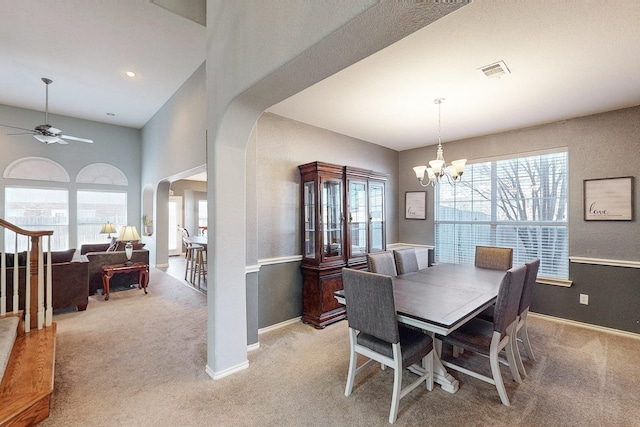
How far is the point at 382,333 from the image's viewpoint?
1.93m

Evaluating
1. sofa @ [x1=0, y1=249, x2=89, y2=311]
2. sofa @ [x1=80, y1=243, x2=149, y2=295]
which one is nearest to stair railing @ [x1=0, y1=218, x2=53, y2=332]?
sofa @ [x1=0, y1=249, x2=89, y2=311]

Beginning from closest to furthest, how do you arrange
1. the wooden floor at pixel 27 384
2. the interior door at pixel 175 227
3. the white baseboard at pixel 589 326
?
the wooden floor at pixel 27 384 < the white baseboard at pixel 589 326 < the interior door at pixel 175 227

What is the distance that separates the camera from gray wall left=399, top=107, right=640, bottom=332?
10.9ft

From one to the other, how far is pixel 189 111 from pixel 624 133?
593 centimetres

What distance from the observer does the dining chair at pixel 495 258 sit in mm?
3436

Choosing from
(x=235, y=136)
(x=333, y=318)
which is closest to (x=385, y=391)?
(x=333, y=318)

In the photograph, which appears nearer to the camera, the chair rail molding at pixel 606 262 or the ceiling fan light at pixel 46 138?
the chair rail molding at pixel 606 262

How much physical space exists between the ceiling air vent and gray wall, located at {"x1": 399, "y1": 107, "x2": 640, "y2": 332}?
196 cm

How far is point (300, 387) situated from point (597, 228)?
3993mm

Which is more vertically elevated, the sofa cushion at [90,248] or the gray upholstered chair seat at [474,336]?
the sofa cushion at [90,248]

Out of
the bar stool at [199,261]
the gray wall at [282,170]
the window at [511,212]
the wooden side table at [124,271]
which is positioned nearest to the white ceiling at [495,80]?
the gray wall at [282,170]

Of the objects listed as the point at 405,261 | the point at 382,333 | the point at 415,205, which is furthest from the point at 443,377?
the point at 415,205

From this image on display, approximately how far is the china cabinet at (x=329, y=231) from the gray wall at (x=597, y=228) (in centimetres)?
247

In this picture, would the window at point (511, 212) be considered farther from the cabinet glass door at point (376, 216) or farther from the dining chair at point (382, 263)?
the dining chair at point (382, 263)
